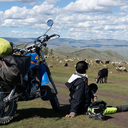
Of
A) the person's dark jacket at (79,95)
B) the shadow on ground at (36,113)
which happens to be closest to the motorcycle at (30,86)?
the shadow on ground at (36,113)

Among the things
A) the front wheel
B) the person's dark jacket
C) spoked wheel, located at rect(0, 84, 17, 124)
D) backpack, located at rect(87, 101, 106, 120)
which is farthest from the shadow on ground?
backpack, located at rect(87, 101, 106, 120)

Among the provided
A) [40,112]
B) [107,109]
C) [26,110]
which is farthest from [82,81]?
[26,110]

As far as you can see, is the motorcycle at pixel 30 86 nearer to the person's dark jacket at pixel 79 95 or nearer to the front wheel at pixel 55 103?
the front wheel at pixel 55 103

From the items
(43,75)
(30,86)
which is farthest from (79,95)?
(30,86)

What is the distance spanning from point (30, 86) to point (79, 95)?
58.9 inches

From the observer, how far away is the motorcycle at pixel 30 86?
599cm

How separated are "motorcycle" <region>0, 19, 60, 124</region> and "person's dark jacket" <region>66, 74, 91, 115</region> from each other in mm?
663

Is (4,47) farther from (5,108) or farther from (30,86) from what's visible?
(5,108)

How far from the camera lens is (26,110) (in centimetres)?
770

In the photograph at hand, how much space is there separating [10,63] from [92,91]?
109 inches

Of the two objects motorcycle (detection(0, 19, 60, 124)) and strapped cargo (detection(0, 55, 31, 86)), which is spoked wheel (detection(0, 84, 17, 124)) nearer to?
motorcycle (detection(0, 19, 60, 124))

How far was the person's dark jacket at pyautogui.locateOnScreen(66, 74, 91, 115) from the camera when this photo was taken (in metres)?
6.83

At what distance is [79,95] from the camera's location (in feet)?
22.4

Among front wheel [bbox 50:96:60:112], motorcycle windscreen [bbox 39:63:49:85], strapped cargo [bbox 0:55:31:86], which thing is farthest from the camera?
front wheel [bbox 50:96:60:112]
